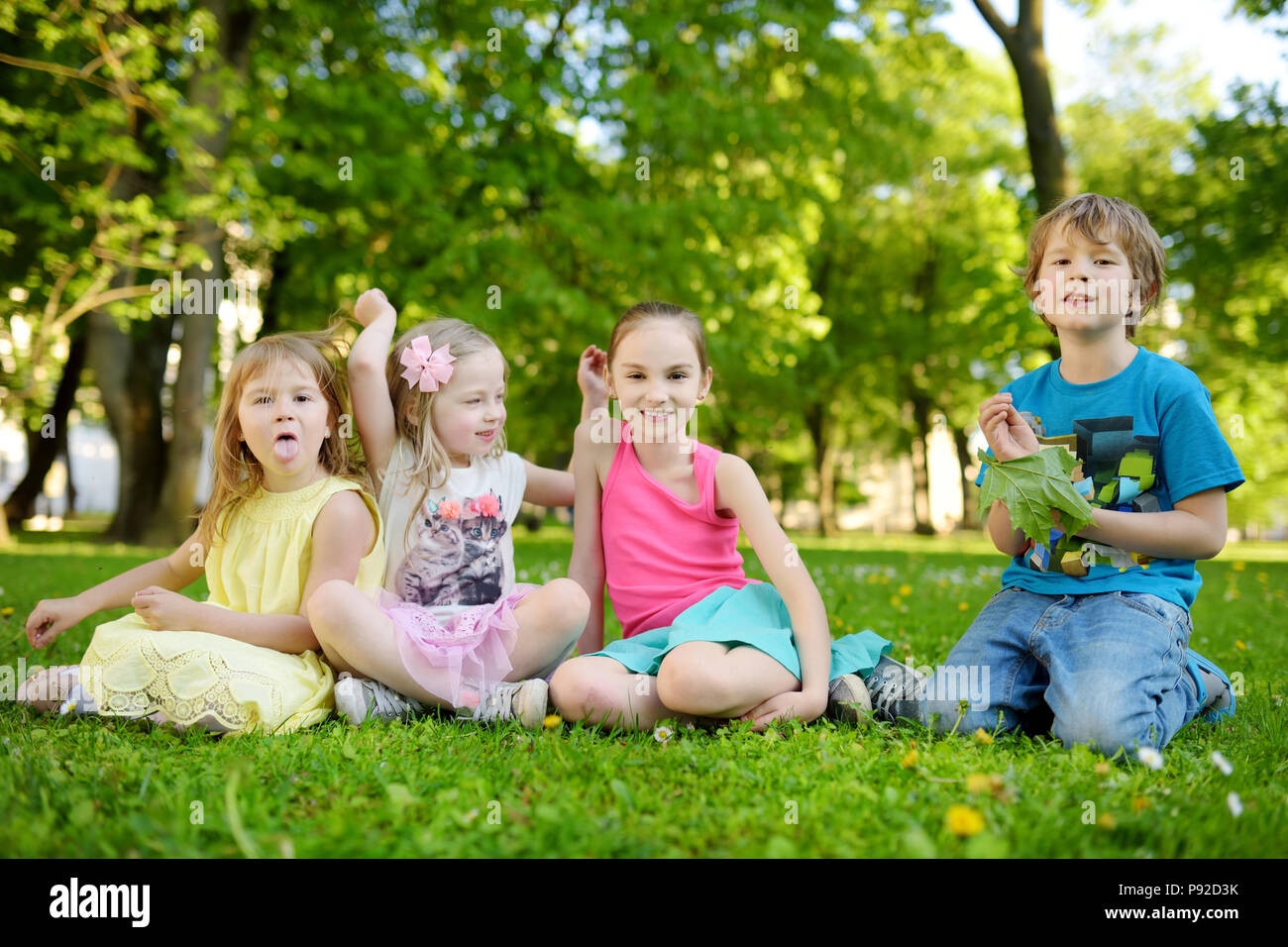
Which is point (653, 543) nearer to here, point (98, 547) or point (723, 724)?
point (723, 724)

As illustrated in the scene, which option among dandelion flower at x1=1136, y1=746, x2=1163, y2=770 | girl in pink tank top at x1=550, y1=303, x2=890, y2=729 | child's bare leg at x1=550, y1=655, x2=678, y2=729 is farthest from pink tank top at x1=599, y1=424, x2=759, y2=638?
dandelion flower at x1=1136, y1=746, x2=1163, y2=770

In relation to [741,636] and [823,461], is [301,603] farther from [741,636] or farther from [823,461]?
[823,461]

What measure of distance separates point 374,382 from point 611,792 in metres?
1.81

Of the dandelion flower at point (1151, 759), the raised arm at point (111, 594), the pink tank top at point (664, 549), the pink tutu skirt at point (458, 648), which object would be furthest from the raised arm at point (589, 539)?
the dandelion flower at point (1151, 759)

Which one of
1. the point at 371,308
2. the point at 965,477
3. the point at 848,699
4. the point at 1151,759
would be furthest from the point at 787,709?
the point at 965,477

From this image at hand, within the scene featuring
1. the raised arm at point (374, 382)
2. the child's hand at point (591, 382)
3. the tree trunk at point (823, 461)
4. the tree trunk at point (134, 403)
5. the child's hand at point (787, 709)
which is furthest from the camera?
the tree trunk at point (823, 461)

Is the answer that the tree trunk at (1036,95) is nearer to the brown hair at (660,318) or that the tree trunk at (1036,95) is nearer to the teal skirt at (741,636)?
the brown hair at (660,318)

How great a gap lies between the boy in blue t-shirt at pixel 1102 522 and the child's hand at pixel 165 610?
7.36ft

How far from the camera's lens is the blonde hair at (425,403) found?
3398 millimetres

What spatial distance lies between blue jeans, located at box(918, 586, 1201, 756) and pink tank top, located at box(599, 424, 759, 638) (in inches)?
32.2
